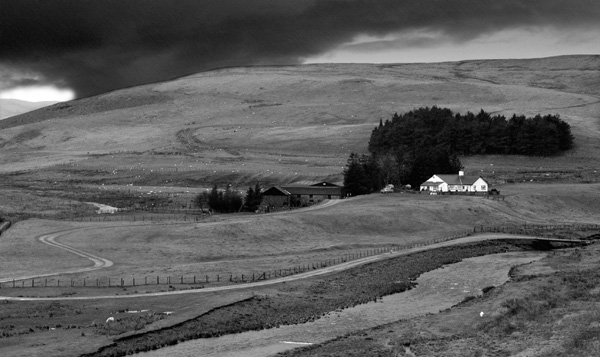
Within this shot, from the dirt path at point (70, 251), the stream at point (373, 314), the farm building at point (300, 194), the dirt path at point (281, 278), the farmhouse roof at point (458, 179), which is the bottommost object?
the stream at point (373, 314)

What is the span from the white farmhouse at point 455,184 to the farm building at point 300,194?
16162 millimetres

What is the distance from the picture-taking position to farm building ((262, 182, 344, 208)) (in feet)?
393

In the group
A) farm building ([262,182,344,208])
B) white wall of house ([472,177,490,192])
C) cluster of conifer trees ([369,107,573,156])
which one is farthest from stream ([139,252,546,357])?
cluster of conifer trees ([369,107,573,156])

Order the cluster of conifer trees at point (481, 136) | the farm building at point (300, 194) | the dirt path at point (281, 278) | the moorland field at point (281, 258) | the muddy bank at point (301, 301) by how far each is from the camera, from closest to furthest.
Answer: the moorland field at point (281, 258), the muddy bank at point (301, 301), the dirt path at point (281, 278), the farm building at point (300, 194), the cluster of conifer trees at point (481, 136)

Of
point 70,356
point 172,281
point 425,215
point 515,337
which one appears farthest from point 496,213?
point 70,356

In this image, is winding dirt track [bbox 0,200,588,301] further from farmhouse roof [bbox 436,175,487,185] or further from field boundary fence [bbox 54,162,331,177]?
field boundary fence [bbox 54,162,331,177]

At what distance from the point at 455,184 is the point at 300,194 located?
25.7m

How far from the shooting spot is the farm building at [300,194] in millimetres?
119812

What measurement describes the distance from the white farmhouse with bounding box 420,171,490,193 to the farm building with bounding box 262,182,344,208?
16.2 meters

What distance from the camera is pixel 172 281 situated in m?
61.1

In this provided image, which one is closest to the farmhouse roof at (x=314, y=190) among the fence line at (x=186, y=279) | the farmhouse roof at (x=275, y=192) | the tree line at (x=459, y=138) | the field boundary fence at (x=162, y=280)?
the farmhouse roof at (x=275, y=192)

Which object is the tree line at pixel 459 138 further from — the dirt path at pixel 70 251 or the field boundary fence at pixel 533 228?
the dirt path at pixel 70 251

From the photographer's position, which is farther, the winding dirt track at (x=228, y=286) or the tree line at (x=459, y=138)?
the tree line at (x=459, y=138)

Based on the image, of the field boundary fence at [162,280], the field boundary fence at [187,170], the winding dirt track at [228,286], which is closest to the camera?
the winding dirt track at [228,286]
